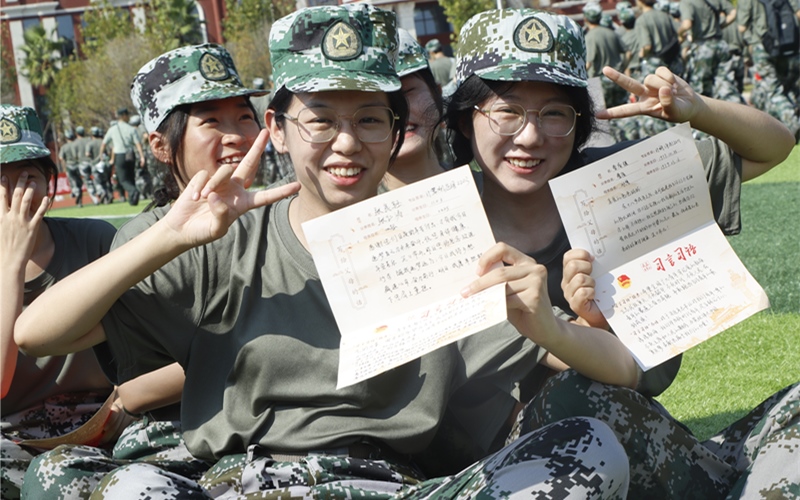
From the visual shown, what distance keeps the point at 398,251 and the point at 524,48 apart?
780mm

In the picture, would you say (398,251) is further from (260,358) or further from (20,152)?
Result: (20,152)

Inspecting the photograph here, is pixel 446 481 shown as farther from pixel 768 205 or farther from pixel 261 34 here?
pixel 261 34

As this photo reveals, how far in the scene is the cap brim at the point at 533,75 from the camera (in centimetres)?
260

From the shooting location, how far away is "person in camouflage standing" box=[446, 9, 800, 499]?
239 centimetres

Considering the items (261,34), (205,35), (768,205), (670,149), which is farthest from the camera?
(205,35)

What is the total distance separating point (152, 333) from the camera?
234cm

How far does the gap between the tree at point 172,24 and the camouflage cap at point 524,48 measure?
42159 millimetres

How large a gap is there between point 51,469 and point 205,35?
49.7 metres

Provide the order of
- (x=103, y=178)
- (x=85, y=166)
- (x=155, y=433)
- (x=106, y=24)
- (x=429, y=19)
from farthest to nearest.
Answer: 1. (x=429, y=19)
2. (x=106, y=24)
3. (x=85, y=166)
4. (x=103, y=178)
5. (x=155, y=433)

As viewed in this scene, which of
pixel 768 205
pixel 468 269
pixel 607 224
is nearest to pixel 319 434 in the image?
pixel 468 269

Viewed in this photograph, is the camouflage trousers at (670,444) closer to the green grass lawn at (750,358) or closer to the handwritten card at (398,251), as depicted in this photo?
the handwritten card at (398,251)

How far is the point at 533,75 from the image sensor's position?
2.60 metres

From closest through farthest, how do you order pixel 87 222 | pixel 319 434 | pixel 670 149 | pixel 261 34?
pixel 319 434
pixel 670 149
pixel 87 222
pixel 261 34

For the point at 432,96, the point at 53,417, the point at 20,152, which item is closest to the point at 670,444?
the point at 432,96
